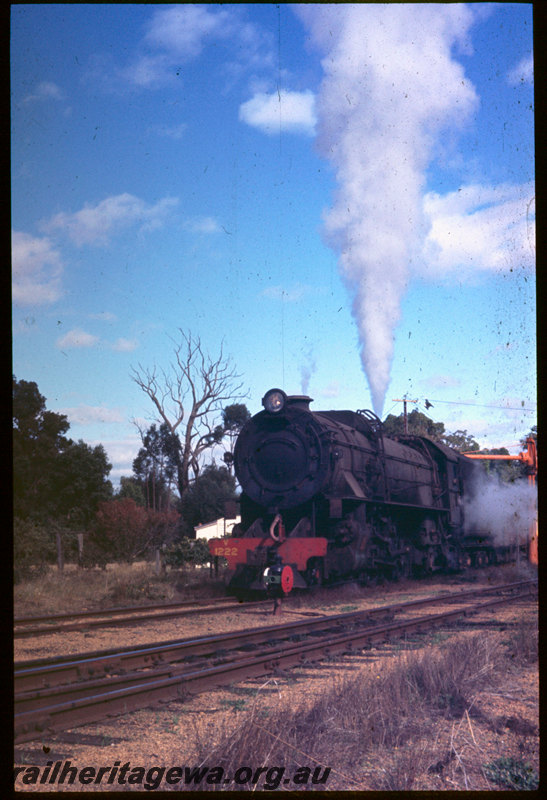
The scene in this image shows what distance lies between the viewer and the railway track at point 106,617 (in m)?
10.9

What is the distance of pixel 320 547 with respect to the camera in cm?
1296

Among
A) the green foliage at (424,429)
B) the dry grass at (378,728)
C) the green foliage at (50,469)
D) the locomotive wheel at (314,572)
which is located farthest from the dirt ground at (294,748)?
the green foliage at (424,429)

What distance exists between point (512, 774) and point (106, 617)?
31.9 ft

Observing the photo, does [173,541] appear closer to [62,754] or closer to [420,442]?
[420,442]

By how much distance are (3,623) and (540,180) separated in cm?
311

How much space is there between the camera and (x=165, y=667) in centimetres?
774

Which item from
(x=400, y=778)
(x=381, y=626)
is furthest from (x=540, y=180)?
(x=381, y=626)

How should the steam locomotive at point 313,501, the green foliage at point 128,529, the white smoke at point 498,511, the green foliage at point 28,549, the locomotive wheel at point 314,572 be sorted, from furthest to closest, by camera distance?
the white smoke at point 498,511
the green foliage at point 128,529
the green foliage at point 28,549
the locomotive wheel at point 314,572
the steam locomotive at point 313,501

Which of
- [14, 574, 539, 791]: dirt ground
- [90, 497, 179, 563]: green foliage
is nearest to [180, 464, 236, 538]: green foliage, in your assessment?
[90, 497, 179, 563]: green foliage

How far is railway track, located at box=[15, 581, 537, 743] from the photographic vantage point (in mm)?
5745

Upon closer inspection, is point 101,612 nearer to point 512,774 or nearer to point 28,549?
point 28,549

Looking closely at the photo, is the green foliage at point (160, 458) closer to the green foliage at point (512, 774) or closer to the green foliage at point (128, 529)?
the green foliage at point (128, 529)

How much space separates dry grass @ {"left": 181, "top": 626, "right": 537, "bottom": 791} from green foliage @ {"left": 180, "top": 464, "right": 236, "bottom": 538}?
1580 cm

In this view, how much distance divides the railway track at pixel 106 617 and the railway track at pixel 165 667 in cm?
240
